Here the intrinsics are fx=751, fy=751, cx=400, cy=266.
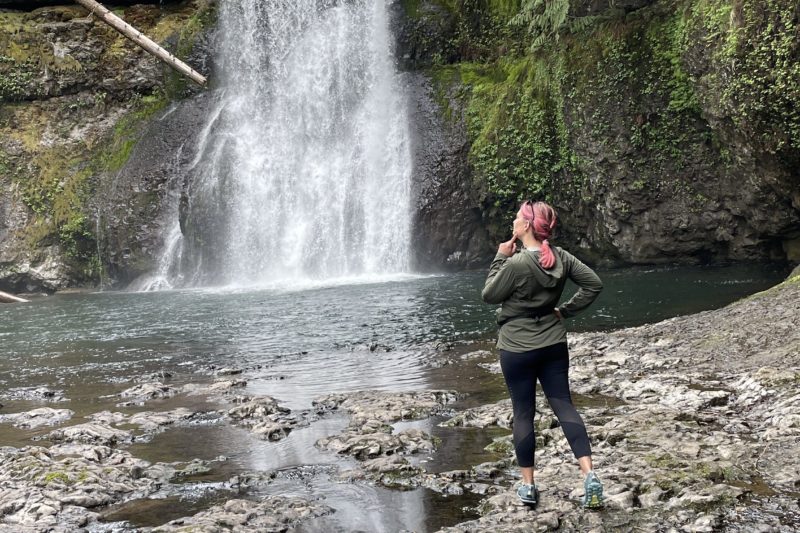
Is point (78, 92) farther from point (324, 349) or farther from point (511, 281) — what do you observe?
point (511, 281)

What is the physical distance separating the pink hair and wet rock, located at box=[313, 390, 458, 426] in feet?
10.9

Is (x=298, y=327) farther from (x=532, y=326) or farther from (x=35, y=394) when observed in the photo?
(x=532, y=326)

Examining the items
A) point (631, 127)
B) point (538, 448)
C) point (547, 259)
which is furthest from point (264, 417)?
point (631, 127)

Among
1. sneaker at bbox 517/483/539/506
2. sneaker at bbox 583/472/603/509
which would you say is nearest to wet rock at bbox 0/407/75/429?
sneaker at bbox 517/483/539/506

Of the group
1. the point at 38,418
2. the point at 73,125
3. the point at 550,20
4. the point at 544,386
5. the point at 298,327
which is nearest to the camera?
the point at 544,386

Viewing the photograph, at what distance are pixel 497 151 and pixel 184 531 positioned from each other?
19405 mm

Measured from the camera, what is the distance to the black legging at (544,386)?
5.00m

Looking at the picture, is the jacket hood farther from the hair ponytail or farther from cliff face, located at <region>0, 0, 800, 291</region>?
cliff face, located at <region>0, 0, 800, 291</region>

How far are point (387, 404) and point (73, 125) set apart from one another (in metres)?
25.9

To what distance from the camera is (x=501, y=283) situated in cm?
503

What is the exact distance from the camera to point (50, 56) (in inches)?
1172

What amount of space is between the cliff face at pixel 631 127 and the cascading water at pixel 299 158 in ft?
6.16

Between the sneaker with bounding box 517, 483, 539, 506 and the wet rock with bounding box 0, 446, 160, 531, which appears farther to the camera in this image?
the wet rock with bounding box 0, 446, 160, 531

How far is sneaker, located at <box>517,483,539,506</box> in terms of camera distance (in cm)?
499
